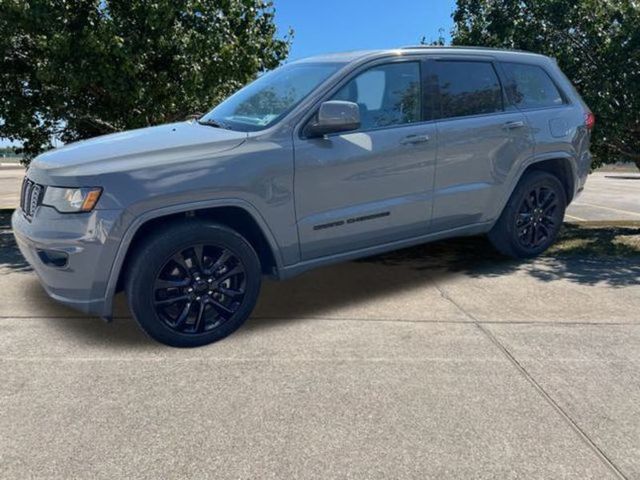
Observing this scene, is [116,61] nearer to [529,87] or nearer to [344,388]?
[529,87]

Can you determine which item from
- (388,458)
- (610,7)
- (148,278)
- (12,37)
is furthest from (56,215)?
(610,7)

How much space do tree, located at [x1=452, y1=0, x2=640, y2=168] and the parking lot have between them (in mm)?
3713

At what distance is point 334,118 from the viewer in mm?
3648

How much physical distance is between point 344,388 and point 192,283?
49.0 inches

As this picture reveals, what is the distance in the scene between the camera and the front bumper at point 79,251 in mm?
3195

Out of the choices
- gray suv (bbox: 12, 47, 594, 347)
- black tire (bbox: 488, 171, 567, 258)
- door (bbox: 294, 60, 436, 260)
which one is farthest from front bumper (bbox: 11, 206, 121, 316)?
black tire (bbox: 488, 171, 567, 258)

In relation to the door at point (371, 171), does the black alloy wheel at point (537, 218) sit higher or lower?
lower

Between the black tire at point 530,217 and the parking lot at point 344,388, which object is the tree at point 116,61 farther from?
the black tire at point 530,217

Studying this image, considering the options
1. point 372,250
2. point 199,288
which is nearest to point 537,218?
point 372,250

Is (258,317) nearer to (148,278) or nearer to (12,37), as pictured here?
(148,278)

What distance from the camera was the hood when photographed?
328cm

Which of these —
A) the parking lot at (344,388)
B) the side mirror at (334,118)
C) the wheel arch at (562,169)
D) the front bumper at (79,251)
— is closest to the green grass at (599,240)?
the wheel arch at (562,169)

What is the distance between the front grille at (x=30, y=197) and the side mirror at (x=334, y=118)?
6.00ft

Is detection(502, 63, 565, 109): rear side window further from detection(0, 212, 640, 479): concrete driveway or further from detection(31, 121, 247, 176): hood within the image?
detection(31, 121, 247, 176): hood
